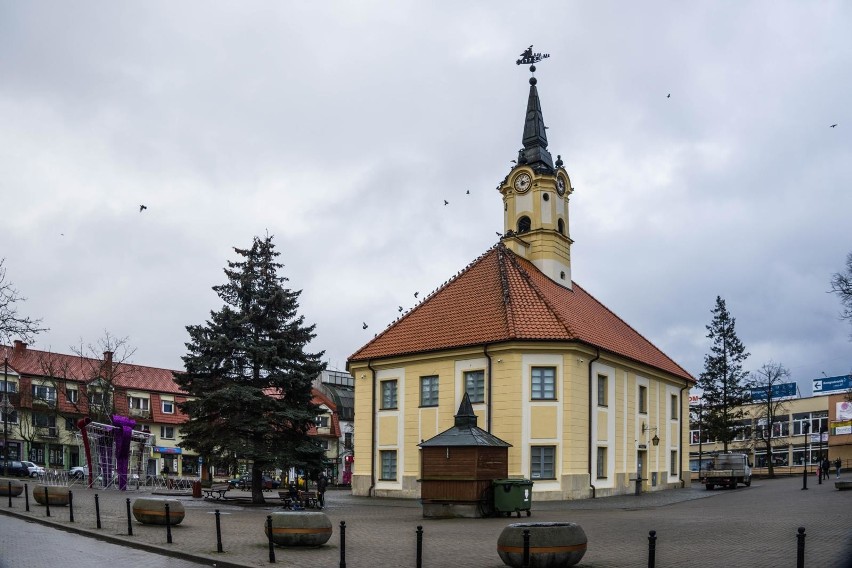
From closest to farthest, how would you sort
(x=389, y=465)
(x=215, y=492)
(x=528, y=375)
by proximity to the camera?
(x=528, y=375) → (x=389, y=465) → (x=215, y=492)

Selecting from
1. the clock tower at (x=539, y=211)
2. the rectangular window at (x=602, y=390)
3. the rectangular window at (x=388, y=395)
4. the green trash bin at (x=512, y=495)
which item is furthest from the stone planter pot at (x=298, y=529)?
the clock tower at (x=539, y=211)

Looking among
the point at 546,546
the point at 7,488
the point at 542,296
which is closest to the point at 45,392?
the point at 7,488

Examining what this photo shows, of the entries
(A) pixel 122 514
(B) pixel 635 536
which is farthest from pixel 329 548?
(A) pixel 122 514

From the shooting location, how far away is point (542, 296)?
118ft

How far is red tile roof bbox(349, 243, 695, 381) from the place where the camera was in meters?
34.2

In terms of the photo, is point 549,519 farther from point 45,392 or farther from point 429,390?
point 45,392

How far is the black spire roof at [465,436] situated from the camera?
26.0 meters

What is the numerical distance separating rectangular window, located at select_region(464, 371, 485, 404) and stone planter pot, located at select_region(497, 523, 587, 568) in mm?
20571

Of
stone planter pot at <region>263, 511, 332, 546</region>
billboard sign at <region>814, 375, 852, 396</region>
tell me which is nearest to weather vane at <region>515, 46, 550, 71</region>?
stone planter pot at <region>263, 511, 332, 546</region>

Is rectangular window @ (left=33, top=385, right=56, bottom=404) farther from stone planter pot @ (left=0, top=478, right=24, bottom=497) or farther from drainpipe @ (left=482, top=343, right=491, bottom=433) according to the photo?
drainpipe @ (left=482, top=343, right=491, bottom=433)

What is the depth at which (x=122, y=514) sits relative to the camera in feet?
79.7

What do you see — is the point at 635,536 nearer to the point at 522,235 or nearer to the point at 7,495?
the point at 7,495

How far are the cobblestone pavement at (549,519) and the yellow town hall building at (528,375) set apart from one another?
3.28 metres

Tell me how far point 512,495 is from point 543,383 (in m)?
9.04
